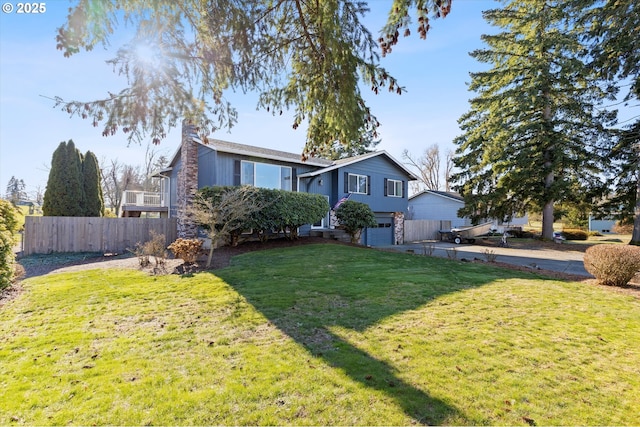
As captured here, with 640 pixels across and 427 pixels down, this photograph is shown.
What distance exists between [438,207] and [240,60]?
28273 millimetres

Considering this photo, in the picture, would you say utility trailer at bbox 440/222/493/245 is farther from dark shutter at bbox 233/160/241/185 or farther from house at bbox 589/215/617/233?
house at bbox 589/215/617/233

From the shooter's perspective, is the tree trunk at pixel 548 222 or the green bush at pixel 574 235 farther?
the green bush at pixel 574 235

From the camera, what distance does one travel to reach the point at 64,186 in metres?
15.4

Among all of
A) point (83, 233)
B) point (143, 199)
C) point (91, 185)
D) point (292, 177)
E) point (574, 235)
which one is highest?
point (292, 177)

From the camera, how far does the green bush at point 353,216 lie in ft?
50.9

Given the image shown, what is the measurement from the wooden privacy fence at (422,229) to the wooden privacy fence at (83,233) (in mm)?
17095

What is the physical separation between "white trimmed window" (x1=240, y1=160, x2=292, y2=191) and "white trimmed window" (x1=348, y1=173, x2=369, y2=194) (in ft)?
13.4

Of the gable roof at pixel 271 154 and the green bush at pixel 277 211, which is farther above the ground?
the gable roof at pixel 271 154

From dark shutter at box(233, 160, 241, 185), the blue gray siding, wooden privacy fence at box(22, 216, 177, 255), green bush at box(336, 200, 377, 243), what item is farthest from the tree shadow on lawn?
the blue gray siding

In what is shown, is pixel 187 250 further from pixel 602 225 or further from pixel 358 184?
pixel 602 225

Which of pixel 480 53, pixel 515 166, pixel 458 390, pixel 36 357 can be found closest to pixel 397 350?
pixel 458 390

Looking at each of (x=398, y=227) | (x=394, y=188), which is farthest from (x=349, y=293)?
(x=398, y=227)

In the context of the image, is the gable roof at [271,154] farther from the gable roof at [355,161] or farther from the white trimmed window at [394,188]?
the white trimmed window at [394,188]

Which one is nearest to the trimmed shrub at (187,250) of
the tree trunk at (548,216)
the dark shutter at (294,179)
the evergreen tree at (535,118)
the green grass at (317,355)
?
the green grass at (317,355)
